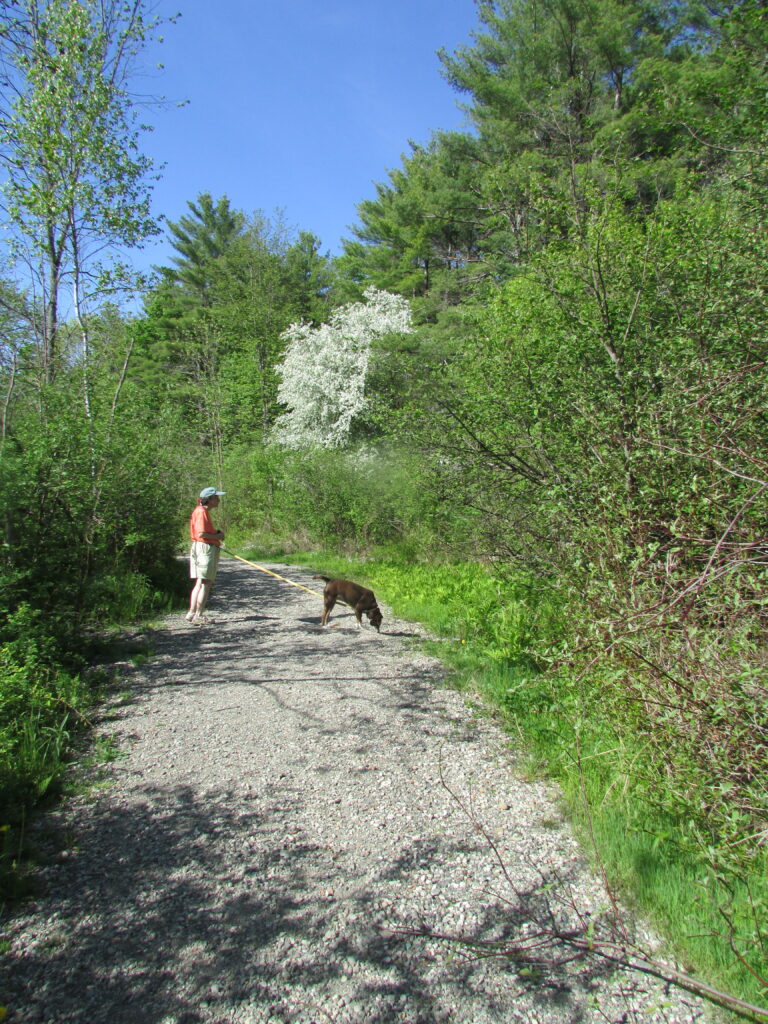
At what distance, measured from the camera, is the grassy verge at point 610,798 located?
7.77 ft

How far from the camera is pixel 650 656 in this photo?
10.6 ft

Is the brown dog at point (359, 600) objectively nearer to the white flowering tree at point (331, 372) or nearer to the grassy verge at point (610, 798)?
the grassy verge at point (610, 798)

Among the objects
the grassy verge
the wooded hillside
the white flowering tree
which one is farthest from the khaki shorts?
the white flowering tree

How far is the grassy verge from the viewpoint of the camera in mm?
2367

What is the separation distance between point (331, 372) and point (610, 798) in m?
21.9

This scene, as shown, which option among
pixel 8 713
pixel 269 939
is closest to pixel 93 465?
pixel 8 713

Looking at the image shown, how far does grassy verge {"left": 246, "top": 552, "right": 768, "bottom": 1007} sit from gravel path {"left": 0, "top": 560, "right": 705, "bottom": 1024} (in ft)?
0.59

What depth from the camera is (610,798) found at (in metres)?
3.40

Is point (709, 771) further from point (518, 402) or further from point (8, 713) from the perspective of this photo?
point (8, 713)

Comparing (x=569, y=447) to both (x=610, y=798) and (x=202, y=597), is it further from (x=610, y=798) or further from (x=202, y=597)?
(x=202, y=597)

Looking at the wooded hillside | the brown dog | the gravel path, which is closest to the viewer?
the gravel path

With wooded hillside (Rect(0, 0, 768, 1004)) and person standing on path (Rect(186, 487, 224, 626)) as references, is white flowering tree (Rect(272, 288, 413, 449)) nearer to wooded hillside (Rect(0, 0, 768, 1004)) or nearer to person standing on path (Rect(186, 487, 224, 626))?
wooded hillside (Rect(0, 0, 768, 1004))

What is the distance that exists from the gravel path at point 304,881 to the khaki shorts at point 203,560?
3015 mm

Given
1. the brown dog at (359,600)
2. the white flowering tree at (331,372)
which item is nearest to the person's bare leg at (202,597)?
the brown dog at (359,600)
